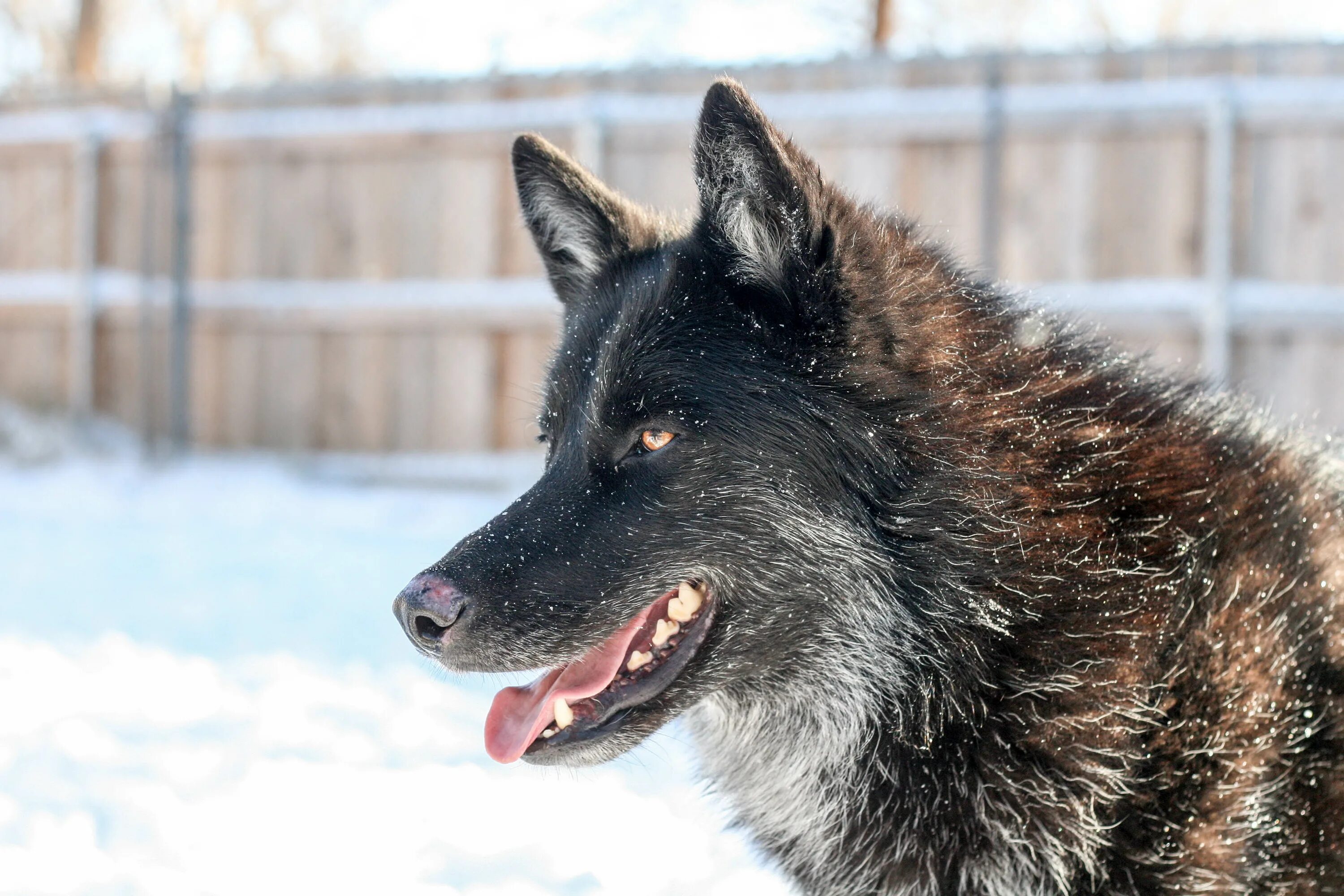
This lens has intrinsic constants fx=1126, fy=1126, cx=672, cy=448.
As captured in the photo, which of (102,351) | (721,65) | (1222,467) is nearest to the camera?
(1222,467)

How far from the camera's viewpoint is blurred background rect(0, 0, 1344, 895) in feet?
9.71

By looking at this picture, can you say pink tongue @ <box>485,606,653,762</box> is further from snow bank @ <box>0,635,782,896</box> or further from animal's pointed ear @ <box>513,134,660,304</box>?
animal's pointed ear @ <box>513,134,660,304</box>

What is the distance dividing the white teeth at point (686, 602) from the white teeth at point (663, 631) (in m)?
0.01

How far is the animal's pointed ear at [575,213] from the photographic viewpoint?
2.47 metres

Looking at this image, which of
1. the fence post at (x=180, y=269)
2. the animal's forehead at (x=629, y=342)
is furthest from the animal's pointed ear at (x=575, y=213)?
the fence post at (x=180, y=269)

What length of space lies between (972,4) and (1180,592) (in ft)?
53.5

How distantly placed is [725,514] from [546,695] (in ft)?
1.54

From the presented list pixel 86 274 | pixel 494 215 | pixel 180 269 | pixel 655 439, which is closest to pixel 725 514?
pixel 655 439

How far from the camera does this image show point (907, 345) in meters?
1.96

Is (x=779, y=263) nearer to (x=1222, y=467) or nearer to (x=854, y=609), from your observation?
(x=854, y=609)

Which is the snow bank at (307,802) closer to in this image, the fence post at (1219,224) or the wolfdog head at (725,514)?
the wolfdog head at (725,514)

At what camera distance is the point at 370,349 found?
866 centimetres

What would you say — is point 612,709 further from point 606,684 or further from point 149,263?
point 149,263

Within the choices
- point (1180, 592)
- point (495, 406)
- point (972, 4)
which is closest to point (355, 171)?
point (495, 406)
